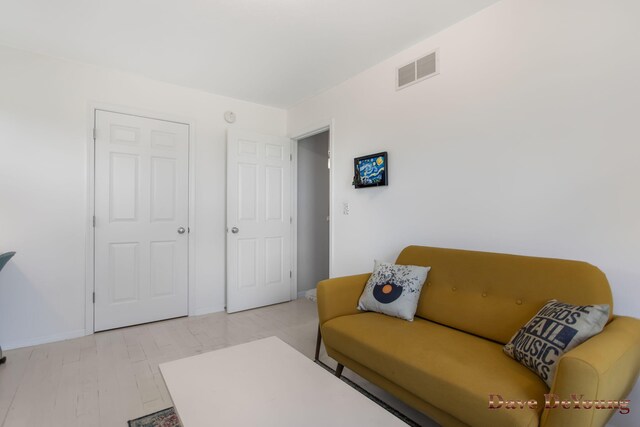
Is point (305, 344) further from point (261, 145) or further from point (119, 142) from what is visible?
point (119, 142)

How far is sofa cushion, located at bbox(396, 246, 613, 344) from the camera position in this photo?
147 cm

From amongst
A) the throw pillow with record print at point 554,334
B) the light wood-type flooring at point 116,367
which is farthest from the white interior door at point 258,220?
the throw pillow with record print at point 554,334

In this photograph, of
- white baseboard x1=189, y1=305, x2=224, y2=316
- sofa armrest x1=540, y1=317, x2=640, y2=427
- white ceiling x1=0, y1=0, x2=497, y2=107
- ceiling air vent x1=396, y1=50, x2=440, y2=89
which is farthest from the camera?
white baseboard x1=189, y1=305, x2=224, y2=316

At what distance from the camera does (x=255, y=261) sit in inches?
143

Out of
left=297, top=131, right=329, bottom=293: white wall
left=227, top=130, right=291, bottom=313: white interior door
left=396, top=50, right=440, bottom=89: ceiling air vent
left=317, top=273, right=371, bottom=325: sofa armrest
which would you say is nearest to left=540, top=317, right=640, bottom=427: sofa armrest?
left=317, top=273, right=371, bottom=325: sofa armrest

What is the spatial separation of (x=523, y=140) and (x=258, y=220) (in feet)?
8.73

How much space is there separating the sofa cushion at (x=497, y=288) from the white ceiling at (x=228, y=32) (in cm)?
162

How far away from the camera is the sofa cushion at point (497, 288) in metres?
1.47

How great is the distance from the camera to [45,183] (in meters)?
2.63

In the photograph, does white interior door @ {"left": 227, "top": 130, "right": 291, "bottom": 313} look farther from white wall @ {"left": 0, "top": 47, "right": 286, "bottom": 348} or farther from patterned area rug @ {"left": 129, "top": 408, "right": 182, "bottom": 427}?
patterned area rug @ {"left": 129, "top": 408, "right": 182, "bottom": 427}

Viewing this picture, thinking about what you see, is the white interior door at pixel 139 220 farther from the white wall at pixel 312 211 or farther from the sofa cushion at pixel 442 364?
the sofa cushion at pixel 442 364

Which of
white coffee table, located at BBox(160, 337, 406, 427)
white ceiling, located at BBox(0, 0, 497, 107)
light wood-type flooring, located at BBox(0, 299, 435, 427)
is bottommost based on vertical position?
light wood-type flooring, located at BBox(0, 299, 435, 427)

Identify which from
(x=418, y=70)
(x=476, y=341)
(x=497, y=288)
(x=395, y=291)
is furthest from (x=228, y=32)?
(x=476, y=341)

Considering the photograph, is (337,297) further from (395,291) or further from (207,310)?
(207,310)
